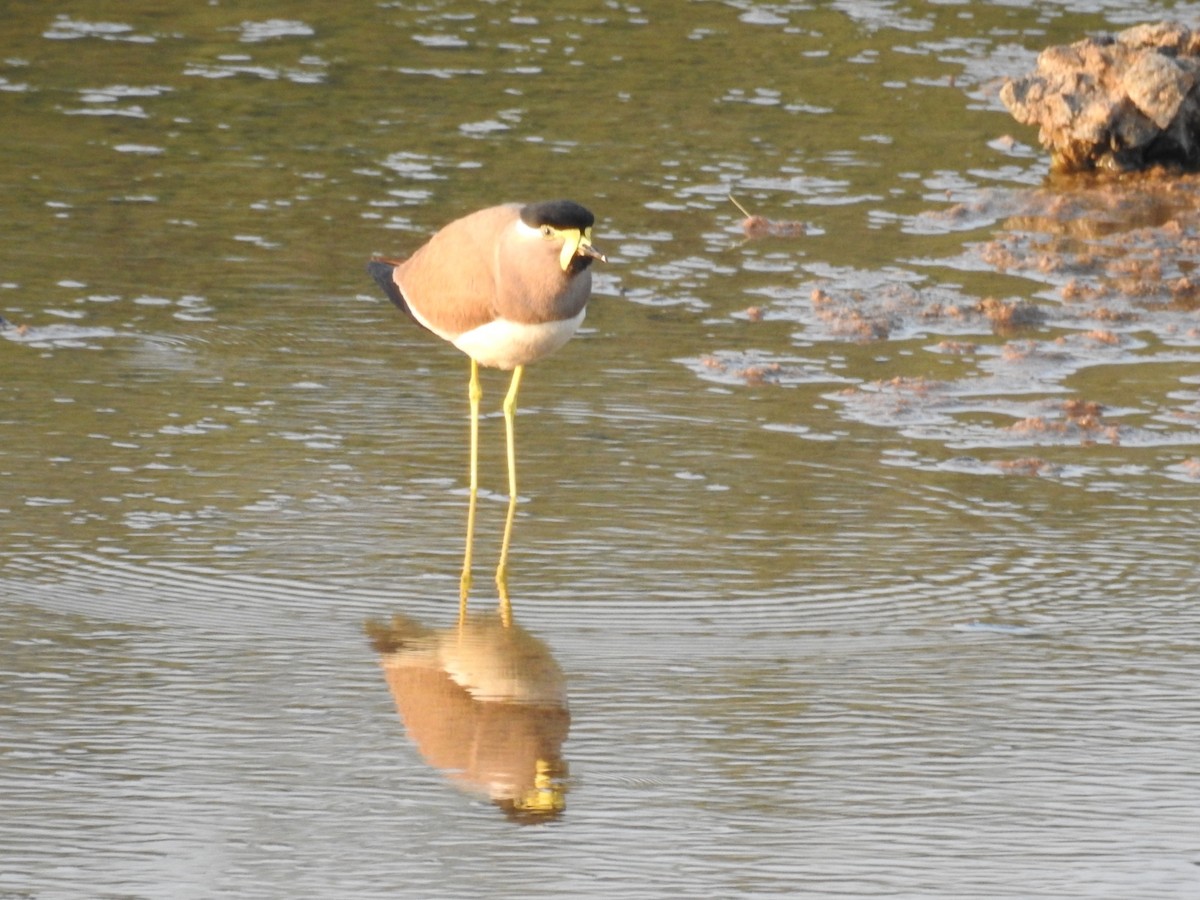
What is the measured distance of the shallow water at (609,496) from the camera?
427 cm

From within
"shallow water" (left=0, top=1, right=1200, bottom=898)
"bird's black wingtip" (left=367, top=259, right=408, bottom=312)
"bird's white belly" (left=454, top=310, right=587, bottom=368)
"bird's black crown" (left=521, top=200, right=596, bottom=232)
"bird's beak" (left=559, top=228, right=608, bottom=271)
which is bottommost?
"shallow water" (left=0, top=1, right=1200, bottom=898)

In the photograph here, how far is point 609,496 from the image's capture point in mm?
6262

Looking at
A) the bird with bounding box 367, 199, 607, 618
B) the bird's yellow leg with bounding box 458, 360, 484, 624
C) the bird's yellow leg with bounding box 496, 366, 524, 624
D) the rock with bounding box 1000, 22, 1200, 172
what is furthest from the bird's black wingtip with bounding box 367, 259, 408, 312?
the rock with bounding box 1000, 22, 1200, 172

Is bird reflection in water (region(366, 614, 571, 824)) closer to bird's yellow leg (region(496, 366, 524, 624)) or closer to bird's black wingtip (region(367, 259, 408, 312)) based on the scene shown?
bird's yellow leg (region(496, 366, 524, 624))

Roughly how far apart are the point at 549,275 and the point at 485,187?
3562 mm

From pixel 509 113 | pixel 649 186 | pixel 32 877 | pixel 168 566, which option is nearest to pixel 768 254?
pixel 649 186

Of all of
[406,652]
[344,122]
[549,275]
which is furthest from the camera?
[344,122]

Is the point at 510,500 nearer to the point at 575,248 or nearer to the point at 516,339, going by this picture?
the point at 516,339

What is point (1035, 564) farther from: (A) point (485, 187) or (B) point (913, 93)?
(B) point (913, 93)

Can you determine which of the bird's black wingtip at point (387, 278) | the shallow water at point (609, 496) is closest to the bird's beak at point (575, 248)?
the shallow water at point (609, 496)

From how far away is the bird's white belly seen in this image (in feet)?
20.0

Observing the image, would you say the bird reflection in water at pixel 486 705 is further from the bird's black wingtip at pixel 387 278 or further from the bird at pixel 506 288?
the bird's black wingtip at pixel 387 278

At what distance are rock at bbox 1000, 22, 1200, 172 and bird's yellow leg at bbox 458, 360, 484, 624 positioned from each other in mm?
4371

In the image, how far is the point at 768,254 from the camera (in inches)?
348
